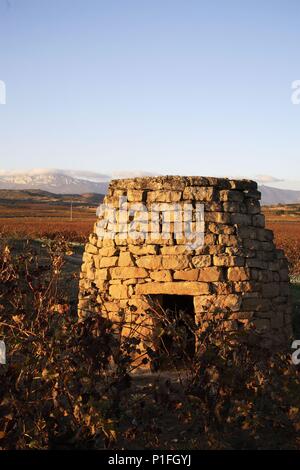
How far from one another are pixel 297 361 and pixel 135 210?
2.77 m

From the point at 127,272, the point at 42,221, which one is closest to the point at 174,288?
the point at 127,272

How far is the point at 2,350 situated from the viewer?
17.4 feet

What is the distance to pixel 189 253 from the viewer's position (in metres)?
6.96

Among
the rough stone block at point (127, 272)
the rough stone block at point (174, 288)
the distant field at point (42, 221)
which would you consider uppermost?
the rough stone block at point (127, 272)

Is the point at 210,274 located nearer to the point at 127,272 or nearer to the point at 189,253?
the point at 189,253

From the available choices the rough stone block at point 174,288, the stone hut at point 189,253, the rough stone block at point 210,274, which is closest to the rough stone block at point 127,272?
the stone hut at point 189,253

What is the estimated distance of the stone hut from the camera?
22.7 feet

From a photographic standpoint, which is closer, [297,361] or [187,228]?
[297,361]

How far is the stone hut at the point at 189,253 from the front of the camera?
6930mm

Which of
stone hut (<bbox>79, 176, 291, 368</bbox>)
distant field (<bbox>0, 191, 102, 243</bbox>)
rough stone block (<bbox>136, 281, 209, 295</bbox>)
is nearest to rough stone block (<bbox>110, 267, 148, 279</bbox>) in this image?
stone hut (<bbox>79, 176, 291, 368</bbox>)

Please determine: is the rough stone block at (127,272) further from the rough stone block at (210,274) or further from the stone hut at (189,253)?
the rough stone block at (210,274)

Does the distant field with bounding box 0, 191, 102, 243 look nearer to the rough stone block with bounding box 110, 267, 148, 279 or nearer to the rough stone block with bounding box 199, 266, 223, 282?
the rough stone block with bounding box 110, 267, 148, 279

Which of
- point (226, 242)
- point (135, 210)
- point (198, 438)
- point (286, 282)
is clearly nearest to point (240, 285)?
point (226, 242)
